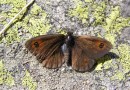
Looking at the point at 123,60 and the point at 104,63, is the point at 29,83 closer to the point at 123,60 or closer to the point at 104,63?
the point at 104,63

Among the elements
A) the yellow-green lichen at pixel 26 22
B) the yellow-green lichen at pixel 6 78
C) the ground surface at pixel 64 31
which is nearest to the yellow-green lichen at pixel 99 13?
the ground surface at pixel 64 31

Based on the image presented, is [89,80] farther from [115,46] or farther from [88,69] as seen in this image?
[115,46]

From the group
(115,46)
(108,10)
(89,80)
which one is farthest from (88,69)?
(108,10)

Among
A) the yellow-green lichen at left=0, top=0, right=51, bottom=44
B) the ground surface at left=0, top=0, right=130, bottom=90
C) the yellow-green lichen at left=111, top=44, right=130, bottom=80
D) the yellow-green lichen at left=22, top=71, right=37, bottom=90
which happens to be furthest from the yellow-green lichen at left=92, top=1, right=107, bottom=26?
→ the yellow-green lichen at left=22, top=71, right=37, bottom=90

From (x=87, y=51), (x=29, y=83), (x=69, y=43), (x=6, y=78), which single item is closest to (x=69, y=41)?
(x=69, y=43)

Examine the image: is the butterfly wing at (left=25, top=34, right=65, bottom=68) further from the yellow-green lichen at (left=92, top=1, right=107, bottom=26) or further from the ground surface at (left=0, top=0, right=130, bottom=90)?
the yellow-green lichen at (left=92, top=1, right=107, bottom=26)
